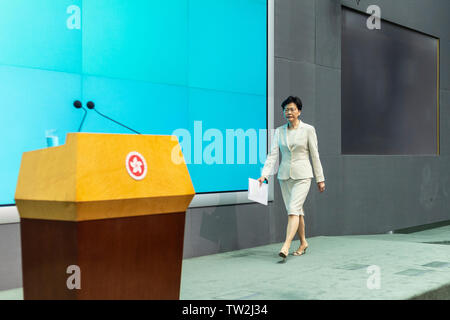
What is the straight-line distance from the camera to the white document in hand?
22.0 ft

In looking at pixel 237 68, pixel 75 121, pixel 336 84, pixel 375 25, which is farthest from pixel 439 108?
pixel 75 121

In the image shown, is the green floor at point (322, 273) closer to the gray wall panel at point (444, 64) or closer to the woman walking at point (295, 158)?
the woman walking at point (295, 158)

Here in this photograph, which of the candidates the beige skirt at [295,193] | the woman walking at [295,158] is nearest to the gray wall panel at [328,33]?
the woman walking at [295,158]

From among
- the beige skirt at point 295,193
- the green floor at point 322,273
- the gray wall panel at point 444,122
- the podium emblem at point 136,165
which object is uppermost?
the gray wall panel at point 444,122

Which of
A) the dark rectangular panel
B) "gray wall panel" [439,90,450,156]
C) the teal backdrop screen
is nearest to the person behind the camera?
the teal backdrop screen

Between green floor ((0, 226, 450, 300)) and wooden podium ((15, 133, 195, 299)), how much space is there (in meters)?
1.55

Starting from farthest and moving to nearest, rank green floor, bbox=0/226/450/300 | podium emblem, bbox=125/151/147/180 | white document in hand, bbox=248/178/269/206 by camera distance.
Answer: white document in hand, bbox=248/178/269/206 < green floor, bbox=0/226/450/300 < podium emblem, bbox=125/151/147/180

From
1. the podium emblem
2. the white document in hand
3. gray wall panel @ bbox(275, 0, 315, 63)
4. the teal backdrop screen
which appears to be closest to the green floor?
the white document in hand

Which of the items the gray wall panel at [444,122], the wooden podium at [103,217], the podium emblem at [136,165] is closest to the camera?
the wooden podium at [103,217]

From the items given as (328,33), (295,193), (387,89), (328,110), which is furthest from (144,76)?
(387,89)

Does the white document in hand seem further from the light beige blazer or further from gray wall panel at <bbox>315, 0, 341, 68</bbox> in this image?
gray wall panel at <bbox>315, 0, 341, 68</bbox>

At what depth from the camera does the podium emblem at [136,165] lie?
3406mm

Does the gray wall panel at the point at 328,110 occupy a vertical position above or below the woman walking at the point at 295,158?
above

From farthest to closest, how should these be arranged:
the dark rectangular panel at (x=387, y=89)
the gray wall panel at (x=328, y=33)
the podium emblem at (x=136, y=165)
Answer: the dark rectangular panel at (x=387, y=89) → the gray wall panel at (x=328, y=33) → the podium emblem at (x=136, y=165)
